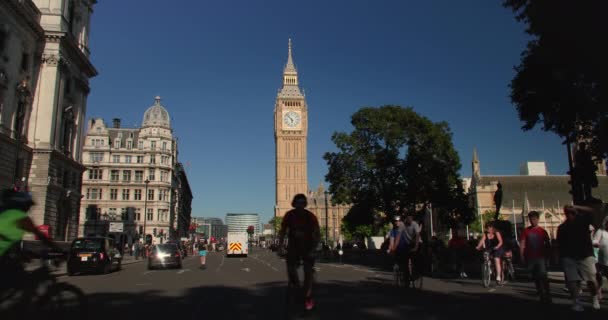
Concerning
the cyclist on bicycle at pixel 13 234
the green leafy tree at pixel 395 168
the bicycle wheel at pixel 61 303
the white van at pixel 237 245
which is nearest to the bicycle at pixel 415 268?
the bicycle wheel at pixel 61 303

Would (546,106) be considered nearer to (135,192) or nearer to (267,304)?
(267,304)

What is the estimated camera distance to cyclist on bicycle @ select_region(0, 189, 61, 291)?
6039mm

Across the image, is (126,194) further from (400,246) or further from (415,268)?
(415,268)

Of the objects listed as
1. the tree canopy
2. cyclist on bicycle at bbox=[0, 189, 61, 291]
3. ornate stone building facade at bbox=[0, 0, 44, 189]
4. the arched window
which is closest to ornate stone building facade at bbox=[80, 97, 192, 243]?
the arched window

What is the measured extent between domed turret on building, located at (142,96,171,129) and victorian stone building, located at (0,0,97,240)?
3705 centimetres

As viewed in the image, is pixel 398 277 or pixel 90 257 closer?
pixel 398 277

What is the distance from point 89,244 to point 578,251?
2051 cm

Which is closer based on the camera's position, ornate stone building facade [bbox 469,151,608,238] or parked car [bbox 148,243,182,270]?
parked car [bbox 148,243,182,270]

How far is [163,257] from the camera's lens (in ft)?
87.4

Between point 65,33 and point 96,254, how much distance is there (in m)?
25.0

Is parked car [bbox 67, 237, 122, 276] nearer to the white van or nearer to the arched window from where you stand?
the arched window

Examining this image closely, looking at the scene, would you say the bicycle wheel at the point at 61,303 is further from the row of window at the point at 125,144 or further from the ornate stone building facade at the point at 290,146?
the ornate stone building facade at the point at 290,146

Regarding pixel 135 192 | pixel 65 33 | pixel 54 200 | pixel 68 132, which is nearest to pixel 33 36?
pixel 65 33

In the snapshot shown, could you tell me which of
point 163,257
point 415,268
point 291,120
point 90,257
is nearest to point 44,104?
point 163,257
